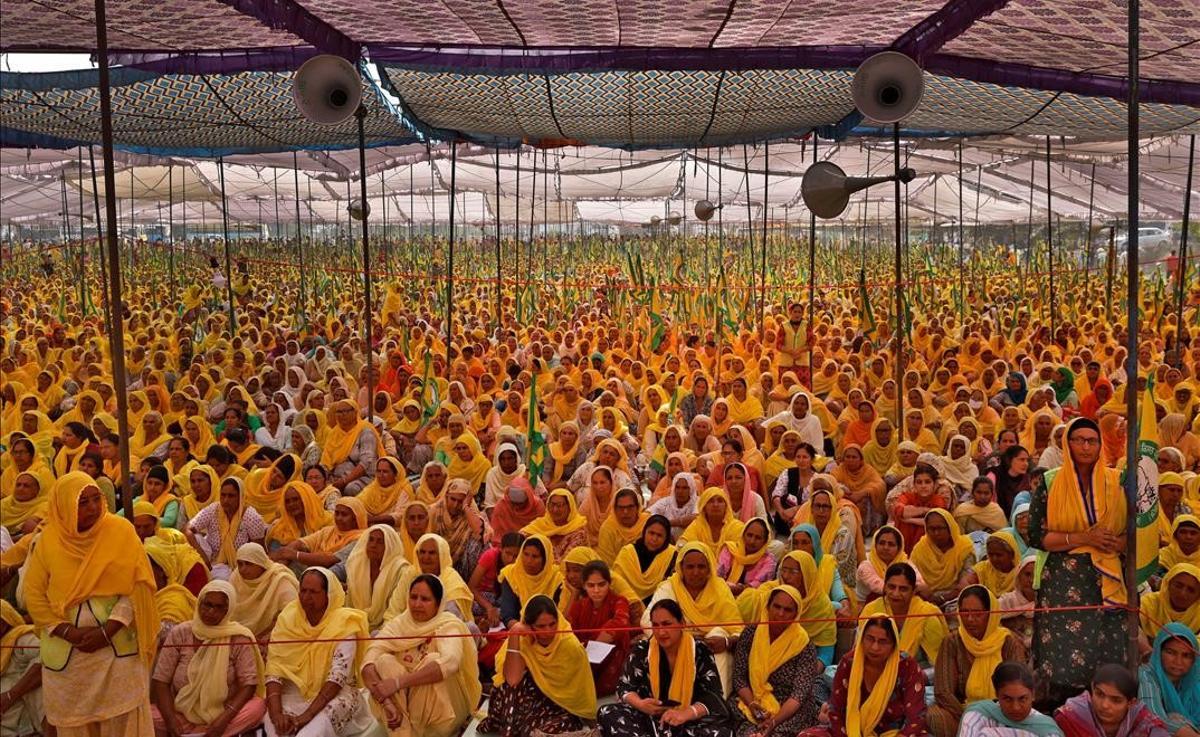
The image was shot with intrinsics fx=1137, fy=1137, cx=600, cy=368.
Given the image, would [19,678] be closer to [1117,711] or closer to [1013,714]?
[1013,714]

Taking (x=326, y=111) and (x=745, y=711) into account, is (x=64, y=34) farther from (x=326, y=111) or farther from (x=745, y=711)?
(x=745, y=711)

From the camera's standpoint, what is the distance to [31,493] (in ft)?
20.0

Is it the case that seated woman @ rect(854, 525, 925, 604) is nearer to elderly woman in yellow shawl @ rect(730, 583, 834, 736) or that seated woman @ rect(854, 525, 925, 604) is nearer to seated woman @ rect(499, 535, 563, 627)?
elderly woman in yellow shawl @ rect(730, 583, 834, 736)

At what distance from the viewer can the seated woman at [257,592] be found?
467 cm

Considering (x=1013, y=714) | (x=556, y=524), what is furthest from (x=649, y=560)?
(x=1013, y=714)

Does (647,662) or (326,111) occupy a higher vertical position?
(326,111)

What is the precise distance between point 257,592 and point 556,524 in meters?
1.64

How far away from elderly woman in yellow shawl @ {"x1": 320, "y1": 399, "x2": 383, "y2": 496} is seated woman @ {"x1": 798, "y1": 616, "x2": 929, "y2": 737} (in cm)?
421

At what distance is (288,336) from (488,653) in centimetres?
868

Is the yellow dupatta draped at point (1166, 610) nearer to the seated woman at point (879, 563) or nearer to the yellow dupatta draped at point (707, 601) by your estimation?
the seated woman at point (879, 563)

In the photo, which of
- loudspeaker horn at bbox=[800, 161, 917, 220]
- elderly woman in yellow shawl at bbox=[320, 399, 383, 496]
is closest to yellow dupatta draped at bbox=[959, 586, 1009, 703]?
loudspeaker horn at bbox=[800, 161, 917, 220]

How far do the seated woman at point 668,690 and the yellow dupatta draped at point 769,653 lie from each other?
6.9 inches

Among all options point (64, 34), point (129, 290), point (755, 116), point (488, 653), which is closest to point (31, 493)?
point (64, 34)

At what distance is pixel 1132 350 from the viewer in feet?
11.3
